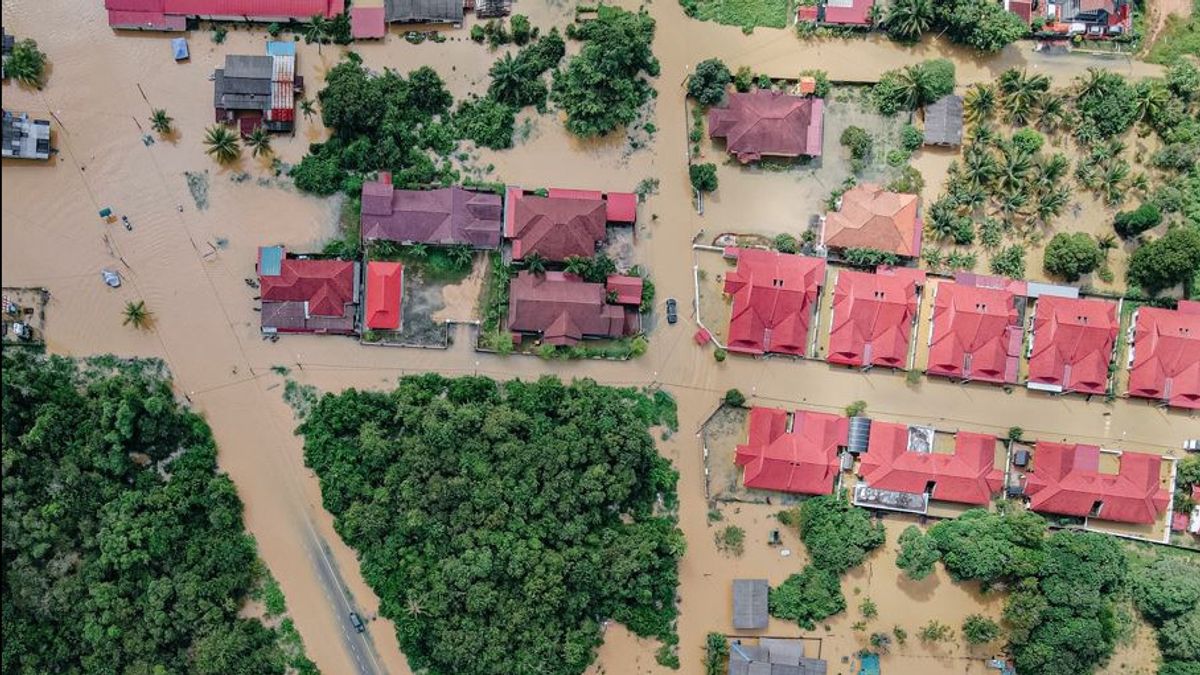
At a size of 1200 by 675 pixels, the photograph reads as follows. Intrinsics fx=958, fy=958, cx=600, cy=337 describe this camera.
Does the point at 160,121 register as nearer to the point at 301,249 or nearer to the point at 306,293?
the point at 301,249

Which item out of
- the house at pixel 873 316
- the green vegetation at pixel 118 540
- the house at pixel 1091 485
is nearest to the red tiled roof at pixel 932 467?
the house at pixel 1091 485

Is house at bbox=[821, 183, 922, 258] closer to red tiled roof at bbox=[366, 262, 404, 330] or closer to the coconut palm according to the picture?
red tiled roof at bbox=[366, 262, 404, 330]

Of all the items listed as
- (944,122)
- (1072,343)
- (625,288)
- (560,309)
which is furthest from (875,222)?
(560,309)

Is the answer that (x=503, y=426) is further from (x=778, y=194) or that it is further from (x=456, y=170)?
(x=778, y=194)

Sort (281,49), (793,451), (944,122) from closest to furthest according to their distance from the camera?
(281,49)
(793,451)
(944,122)

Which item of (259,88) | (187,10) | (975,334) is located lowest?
(975,334)

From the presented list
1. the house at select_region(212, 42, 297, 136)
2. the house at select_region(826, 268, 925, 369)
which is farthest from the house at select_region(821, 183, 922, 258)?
the house at select_region(212, 42, 297, 136)
